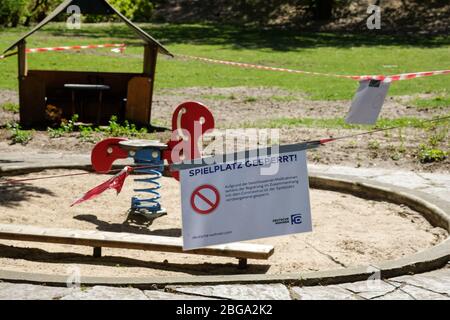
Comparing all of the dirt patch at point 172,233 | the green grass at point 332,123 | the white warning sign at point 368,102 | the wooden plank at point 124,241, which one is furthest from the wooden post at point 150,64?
the wooden plank at point 124,241

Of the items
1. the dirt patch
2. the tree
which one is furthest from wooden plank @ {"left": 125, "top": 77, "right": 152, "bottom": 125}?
the tree

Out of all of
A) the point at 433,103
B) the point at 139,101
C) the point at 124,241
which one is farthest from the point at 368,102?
the point at 433,103

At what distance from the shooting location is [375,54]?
80.6 feet

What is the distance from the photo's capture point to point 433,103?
15.1 metres

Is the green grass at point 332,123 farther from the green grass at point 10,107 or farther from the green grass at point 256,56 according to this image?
the green grass at point 10,107

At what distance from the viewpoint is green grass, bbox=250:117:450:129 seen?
13039mm

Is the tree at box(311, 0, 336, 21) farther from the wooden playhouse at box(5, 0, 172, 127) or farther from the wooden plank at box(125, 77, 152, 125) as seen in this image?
the wooden plank at box(125, 77, 152, 125)

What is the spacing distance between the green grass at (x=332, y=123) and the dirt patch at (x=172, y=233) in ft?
12.1

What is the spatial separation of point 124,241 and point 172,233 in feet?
3.73

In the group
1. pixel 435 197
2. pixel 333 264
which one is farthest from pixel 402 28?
pixel 333 264

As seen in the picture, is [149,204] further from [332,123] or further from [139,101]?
[332,123]

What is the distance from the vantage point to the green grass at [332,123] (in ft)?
42.8

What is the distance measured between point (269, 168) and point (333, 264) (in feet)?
3.85

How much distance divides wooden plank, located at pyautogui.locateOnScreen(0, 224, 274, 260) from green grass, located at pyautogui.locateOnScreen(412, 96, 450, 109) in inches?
342
